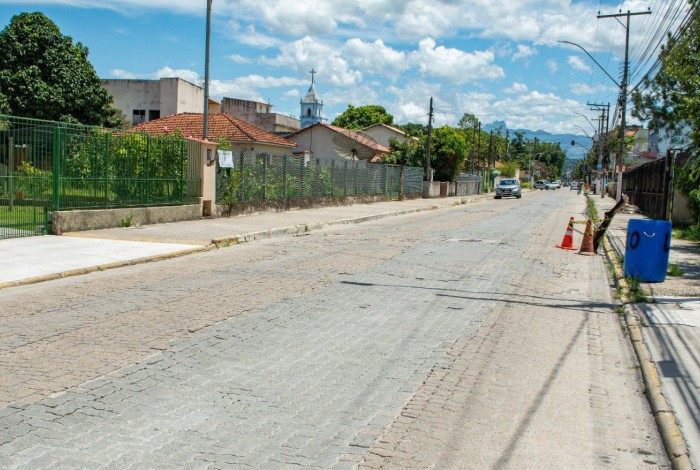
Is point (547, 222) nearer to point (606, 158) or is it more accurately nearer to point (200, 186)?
point (200, 186)

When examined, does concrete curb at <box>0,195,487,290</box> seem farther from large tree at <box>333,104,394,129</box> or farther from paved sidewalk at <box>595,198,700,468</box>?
large tree at <box>333,104,394,129</box>

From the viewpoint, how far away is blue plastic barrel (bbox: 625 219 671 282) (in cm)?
1236

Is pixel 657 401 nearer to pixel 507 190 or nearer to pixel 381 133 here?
pixel 507 190

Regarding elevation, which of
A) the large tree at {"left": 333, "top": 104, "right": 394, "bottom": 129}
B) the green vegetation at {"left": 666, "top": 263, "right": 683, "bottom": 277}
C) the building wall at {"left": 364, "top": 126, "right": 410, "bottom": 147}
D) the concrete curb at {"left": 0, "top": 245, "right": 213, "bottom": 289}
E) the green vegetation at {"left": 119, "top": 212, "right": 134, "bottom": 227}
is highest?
the large tree at {"left": 333, "top": 104, "right": 394, "bottom": 129}

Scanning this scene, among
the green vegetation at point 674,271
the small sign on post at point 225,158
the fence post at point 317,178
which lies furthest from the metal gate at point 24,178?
the fence post at point 317,178

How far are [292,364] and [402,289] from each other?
15.1 ft

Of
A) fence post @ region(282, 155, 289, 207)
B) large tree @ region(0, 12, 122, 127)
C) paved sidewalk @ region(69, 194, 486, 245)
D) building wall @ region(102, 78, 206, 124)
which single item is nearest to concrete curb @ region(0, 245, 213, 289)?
paved sidewalk @ region(69, 194, 486, 245)

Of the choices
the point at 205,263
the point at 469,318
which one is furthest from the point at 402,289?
the point at 205,263

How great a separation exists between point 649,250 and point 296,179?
1978 centimetres

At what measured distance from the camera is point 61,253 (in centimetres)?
1376

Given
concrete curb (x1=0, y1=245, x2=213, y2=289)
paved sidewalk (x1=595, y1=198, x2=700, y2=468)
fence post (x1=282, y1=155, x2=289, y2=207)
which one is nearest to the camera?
paved sidewalk (x1=595, y1=198, x2=700, y2=468)

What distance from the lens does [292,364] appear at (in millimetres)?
6723

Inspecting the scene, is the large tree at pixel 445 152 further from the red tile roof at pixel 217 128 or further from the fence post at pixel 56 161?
the fence post at pixel 56 161

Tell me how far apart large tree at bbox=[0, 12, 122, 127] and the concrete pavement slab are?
2454 centimetres
